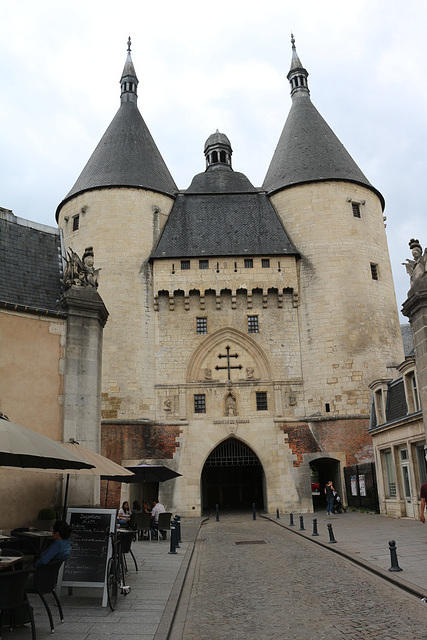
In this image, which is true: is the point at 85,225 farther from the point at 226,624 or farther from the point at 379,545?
the point at 226,624

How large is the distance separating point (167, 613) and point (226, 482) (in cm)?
2792

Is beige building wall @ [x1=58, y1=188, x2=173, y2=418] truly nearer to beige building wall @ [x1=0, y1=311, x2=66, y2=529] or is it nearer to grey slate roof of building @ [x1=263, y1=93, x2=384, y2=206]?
grey slate roof of building @ [x1=263, y1=93, x2=384, y2=206]

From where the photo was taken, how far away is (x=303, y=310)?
30.3 m

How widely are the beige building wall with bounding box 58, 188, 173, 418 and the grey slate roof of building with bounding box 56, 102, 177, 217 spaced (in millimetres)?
636

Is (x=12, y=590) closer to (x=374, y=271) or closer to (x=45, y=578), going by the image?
(x=45, y=578)

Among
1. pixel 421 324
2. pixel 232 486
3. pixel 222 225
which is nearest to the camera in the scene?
pixel 421 324

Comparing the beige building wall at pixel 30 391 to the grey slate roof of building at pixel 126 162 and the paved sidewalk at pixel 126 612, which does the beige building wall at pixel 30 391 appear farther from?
the grey slate roof of building at pixel 126 162

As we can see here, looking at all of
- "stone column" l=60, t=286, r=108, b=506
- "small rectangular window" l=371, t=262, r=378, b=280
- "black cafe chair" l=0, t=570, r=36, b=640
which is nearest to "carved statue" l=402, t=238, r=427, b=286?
"stone column" l=60, t=286, r=108, b=506

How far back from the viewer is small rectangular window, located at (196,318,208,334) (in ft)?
99.6

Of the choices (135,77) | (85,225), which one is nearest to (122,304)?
(85,225)

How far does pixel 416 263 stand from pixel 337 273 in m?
14.1

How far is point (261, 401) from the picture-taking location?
1154 inches

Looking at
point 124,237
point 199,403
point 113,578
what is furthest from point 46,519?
point 124,237

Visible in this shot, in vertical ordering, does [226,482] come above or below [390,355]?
below
